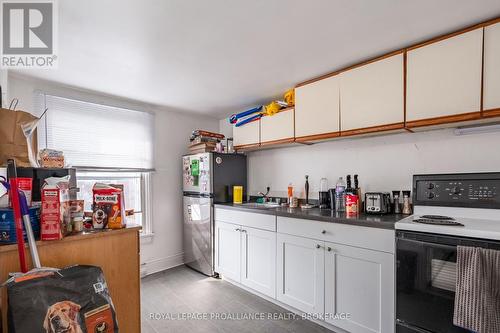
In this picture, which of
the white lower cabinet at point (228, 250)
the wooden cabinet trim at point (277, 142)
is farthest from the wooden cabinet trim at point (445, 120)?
the white lower cabinet at point (228, 250)

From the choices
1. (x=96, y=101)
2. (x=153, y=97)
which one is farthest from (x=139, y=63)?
(x=96, y=101)

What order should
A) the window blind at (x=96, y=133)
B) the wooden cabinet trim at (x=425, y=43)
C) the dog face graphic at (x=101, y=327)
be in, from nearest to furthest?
the dog face graphic at (x=101, y=327) < the wooden cabinet trim at (x=425, y=43) < the window blind at (x=96, y=133)

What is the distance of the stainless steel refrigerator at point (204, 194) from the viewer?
3.05 metres

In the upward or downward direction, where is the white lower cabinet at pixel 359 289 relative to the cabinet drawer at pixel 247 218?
downward

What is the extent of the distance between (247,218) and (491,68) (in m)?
2.22

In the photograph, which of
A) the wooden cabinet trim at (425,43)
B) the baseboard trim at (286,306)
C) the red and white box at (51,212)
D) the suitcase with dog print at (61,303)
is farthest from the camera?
the baseboard trim at (286,306)

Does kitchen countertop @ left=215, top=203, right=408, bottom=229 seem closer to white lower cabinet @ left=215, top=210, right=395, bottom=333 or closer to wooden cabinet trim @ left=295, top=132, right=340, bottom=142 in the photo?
white lower cabinet @ left=215, top=210, right=395, bottom=333

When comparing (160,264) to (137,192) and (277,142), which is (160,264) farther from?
(277,142)

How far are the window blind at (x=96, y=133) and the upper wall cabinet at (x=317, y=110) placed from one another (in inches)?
78.2

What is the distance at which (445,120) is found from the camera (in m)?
1.65

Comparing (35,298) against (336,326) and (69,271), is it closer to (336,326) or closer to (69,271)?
(69,271)

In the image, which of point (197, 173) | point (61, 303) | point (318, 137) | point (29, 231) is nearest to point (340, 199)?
point (318, 137)

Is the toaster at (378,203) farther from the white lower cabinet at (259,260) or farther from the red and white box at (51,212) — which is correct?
the red and white box at (51,212)

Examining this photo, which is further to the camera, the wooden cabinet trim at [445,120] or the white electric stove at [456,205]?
the wooden cabinet trim at [445,120]
